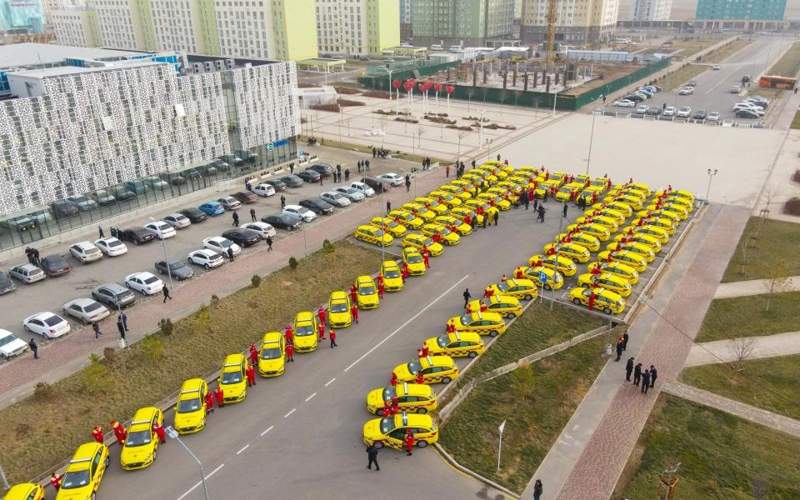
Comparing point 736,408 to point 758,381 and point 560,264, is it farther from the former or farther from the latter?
point 560,264

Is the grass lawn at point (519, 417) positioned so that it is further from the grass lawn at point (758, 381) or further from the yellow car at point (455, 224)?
the yellow car at point (455, 224)

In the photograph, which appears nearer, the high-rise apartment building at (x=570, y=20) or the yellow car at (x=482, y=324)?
the yellow car at (x=482, y=324)

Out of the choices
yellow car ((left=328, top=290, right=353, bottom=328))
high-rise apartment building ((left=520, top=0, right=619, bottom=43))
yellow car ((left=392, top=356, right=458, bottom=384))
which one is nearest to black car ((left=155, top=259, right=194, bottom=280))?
yellow car ((left=328, top=290, right=353, bottom=328))

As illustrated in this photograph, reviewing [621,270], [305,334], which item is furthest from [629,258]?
[305,334]

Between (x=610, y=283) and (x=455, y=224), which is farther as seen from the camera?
(x=455, y=224)

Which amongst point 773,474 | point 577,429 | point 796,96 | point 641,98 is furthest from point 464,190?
point 796,96

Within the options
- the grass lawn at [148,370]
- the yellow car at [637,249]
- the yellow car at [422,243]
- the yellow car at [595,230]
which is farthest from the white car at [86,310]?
the yellow car at [637,249]
